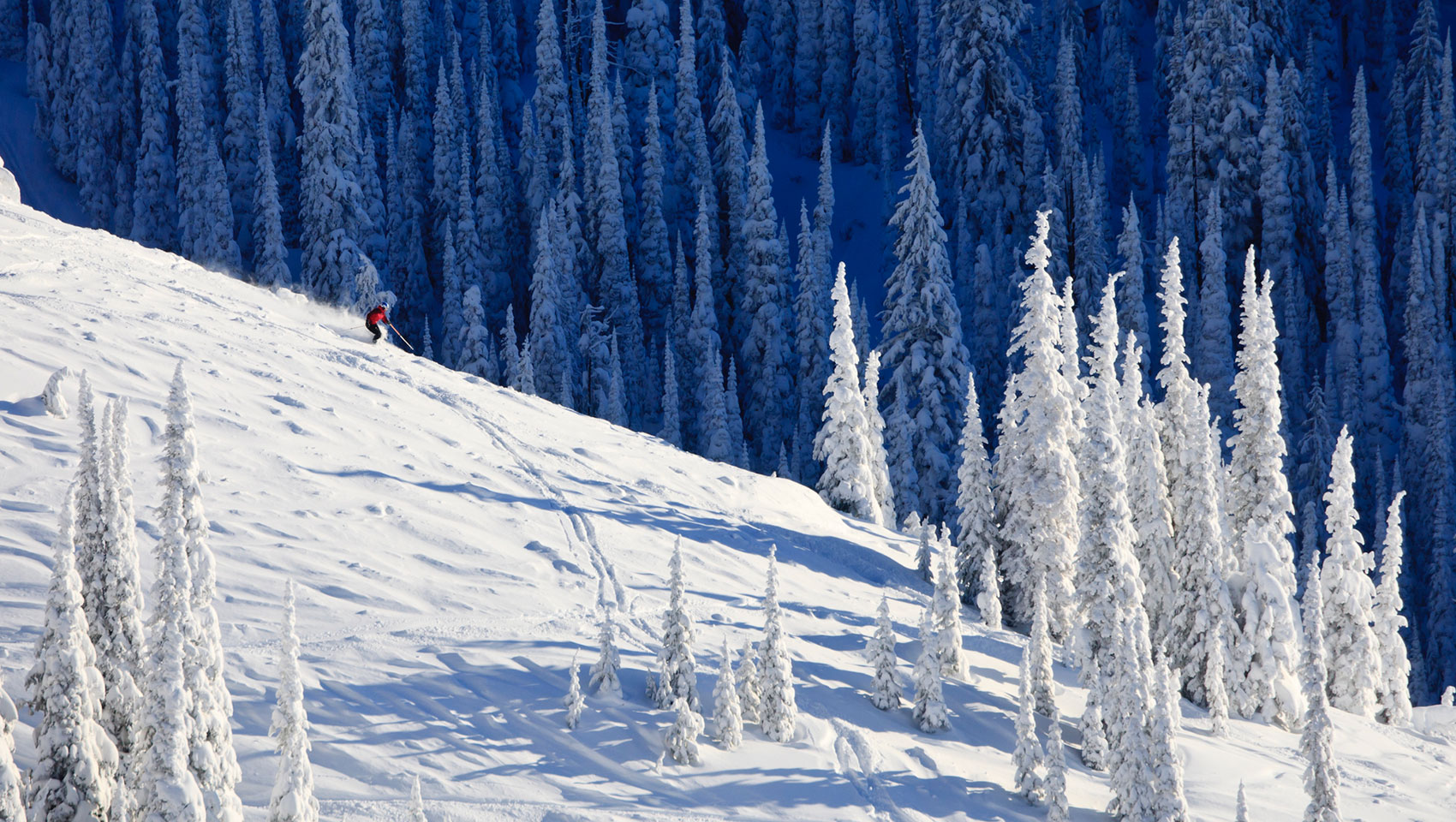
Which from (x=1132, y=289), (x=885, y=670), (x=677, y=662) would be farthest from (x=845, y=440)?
Result: (x=1132, y=289)

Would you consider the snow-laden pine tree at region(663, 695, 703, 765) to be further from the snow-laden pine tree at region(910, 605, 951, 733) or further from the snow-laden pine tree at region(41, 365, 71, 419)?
the snow-laden pine tree at region(41, 365, 71, 419)

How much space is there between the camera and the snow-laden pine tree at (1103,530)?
2362cm

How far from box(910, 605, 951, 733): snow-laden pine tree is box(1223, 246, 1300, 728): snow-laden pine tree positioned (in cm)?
1100

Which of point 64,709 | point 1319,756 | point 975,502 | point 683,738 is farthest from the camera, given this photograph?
point 975,502

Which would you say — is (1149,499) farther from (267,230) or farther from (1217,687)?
(267,230)

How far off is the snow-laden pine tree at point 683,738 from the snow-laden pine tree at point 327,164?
40370mm

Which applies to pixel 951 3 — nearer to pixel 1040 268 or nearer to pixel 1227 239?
pixel 1227 239

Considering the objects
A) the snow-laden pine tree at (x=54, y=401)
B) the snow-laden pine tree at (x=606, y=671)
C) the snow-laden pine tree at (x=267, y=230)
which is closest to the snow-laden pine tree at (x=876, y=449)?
the snow-laden pine tree at (x=606, y=671)

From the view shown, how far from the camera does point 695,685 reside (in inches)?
682

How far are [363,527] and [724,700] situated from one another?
663 centimetres

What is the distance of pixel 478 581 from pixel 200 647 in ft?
24.6

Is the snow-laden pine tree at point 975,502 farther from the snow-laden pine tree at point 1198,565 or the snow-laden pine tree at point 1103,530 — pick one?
the snow-laden pine tree at point 1198,565

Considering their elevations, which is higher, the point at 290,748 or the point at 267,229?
the point at 267,229

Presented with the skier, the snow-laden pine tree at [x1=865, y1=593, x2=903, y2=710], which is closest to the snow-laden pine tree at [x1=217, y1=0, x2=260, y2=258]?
the skier
